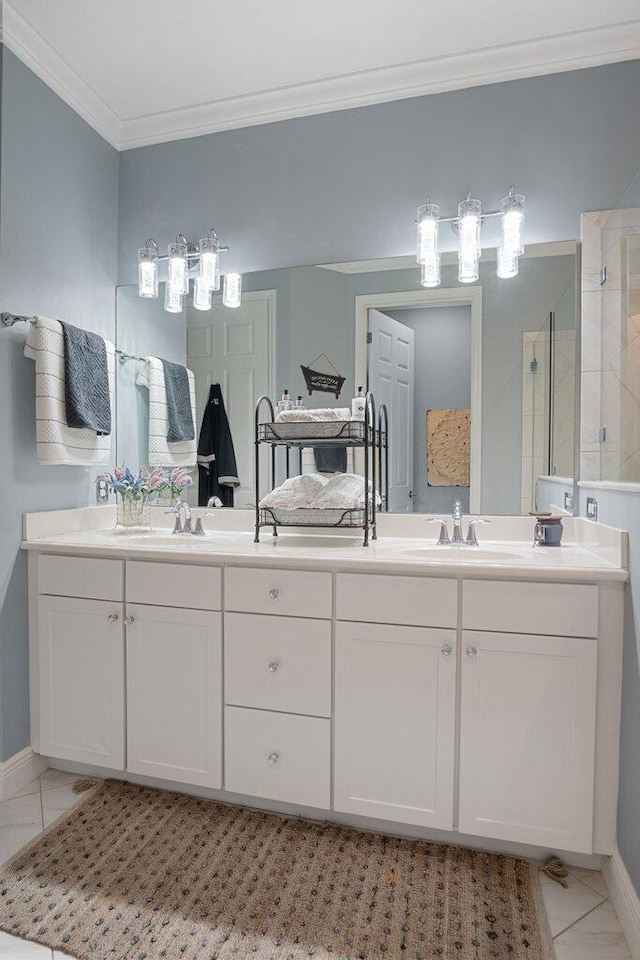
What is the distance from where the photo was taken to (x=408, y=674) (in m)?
1.64

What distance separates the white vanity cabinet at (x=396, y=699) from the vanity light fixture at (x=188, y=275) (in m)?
1.34

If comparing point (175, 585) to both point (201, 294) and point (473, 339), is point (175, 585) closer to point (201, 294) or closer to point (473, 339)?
point (201, 294)

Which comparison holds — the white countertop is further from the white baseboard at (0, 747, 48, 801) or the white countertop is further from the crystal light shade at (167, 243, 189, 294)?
the crystal light shade at (167, 243, 189, 294)

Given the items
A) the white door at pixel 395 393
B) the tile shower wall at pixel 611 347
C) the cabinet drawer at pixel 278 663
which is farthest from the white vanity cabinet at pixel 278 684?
the tile shower wall at pixel 611 347

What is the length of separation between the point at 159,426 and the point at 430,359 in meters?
1.17

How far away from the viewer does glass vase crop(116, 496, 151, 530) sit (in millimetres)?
2379

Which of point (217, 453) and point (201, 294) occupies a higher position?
point (201, 294)

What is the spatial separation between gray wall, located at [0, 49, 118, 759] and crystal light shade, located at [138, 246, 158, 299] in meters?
0.21

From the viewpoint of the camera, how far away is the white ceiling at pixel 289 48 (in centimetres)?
186

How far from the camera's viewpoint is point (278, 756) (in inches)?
68.9

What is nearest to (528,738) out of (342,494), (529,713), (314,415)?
(529,713)

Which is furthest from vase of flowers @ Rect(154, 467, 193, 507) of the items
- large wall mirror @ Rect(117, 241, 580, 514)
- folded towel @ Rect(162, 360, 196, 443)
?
large wall mirror @ Rect(117, 241, 580, 514)

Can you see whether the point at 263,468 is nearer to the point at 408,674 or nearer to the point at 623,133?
the point at 408,674

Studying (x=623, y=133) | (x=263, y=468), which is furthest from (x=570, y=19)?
(x=263, y=468)
